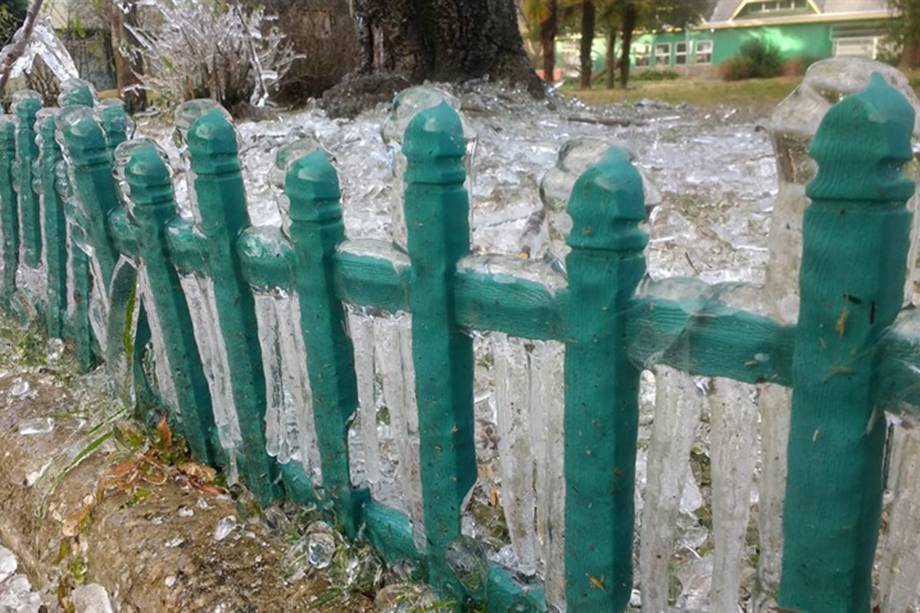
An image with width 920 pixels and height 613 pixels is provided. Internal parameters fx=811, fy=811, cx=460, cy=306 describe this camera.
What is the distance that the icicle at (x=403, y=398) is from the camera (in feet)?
4.60

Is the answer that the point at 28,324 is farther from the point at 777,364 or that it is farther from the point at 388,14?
the point at 388,14

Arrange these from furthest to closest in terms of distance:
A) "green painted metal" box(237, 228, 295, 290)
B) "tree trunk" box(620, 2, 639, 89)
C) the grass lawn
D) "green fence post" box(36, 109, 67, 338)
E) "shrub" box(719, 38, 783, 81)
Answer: "shrub" box(719, 38, 783, 81) → "tree trunk" box(620, 2, 639, 89) → the grass lawn → "green fence post" box(36, 109, 67, 338) → "green painted metal" box(237, 228, 295, 290)

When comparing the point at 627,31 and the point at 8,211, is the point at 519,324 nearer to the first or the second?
the point at 8,211

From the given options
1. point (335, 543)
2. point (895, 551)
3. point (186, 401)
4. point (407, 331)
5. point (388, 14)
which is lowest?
point (335, 543)

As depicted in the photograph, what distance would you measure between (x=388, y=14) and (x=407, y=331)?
536 centimetres

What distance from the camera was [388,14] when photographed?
6.21 metres

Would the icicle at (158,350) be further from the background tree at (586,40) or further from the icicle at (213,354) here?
the background tree at (586,40)

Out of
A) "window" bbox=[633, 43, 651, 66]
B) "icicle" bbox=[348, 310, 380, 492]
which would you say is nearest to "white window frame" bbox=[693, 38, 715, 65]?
"window" bbox=[633, 43, 651, 66]

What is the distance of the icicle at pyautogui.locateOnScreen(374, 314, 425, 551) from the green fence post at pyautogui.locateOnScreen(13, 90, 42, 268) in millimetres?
1875

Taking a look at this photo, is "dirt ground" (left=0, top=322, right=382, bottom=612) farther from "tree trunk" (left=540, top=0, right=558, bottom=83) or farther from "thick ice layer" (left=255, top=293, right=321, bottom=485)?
"tree trunk" (left=540, top=0, right=558, bottom=83)

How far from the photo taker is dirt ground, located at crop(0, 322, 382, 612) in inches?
61.8

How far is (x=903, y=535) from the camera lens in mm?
999

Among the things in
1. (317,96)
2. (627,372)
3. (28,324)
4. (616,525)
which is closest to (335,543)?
(616,525)

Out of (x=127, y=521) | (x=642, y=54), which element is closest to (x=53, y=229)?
(x=127, y=521)
